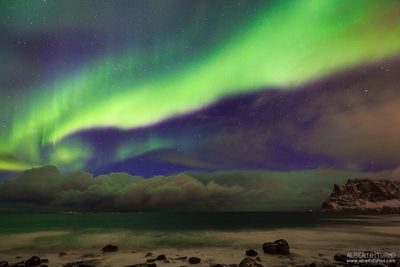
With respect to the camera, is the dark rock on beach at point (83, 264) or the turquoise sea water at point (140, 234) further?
the turquoise sea water at point (140, 234)

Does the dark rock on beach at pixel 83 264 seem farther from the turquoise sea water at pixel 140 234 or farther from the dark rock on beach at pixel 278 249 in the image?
the dark rock on beach at pixel 278 249

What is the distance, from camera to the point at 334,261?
92.8 ft

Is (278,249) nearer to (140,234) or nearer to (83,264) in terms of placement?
(83,264)

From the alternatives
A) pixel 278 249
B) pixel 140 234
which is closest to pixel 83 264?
pixel 278 249

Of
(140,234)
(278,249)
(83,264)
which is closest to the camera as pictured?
(83,264)

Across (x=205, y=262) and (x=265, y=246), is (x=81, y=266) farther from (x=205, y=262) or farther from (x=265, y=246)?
(x=265, y=246)

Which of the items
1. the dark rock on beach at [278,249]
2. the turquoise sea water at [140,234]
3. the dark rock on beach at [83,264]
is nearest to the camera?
the dark rock on beach at [83,264]

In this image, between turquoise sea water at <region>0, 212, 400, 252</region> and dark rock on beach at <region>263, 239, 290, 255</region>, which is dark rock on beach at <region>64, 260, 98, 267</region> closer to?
turquoise sea water at <region>0, 212, 400, 252</region>

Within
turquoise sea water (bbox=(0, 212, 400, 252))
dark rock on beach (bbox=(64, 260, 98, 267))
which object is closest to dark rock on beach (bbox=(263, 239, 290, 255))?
turquoise sea water (bbox=(0, 212, 400, 252))

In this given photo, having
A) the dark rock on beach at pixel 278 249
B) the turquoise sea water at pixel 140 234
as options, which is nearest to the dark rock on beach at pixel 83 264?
the turquoise sea water at pixel 140 234

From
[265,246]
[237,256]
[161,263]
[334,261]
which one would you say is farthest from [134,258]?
[334,261]

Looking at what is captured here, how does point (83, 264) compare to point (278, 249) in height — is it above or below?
above

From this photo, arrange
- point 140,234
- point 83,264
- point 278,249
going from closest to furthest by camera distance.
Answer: point 83,264 < point 278,249 < point 140,234

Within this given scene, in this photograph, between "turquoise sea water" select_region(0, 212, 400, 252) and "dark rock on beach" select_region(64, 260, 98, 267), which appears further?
"turquoise sea water" select_region(0, 212, 400, 252)
